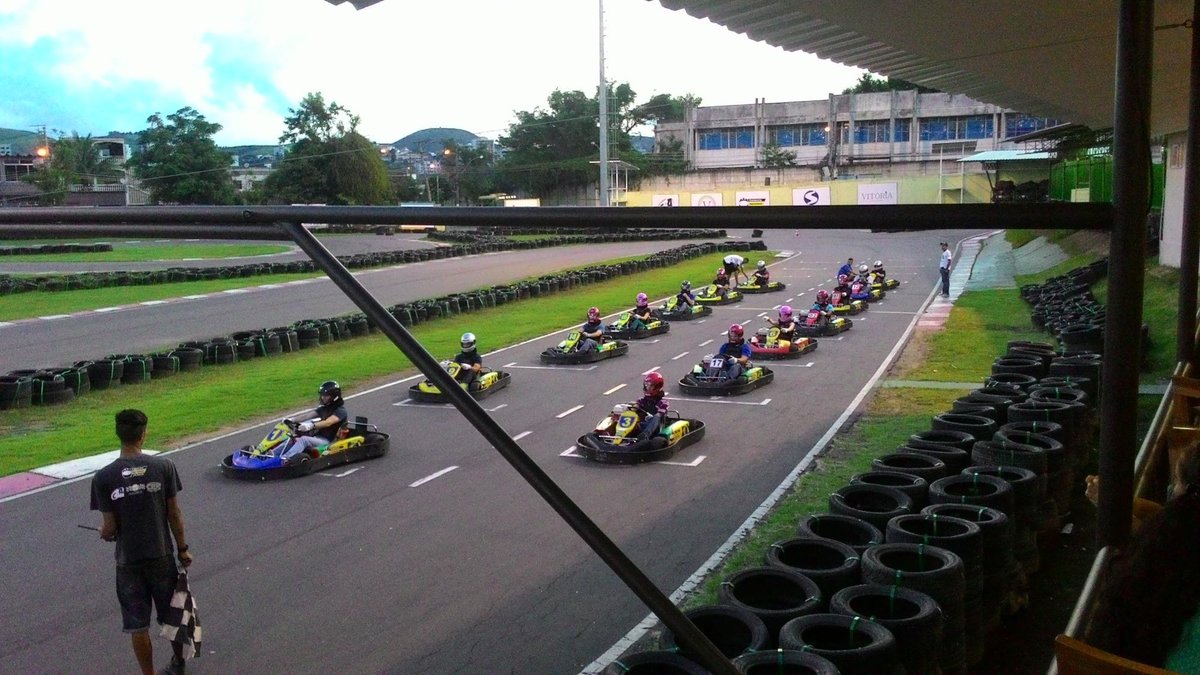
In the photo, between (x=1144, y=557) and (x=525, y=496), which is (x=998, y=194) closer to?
(x=525, y=496)

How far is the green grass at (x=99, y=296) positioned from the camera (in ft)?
87.8

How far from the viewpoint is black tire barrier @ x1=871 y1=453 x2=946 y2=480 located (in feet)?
25.7

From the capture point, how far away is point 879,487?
7348mm

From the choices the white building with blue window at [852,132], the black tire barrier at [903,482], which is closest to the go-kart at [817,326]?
the black tire barrier at [903,482]

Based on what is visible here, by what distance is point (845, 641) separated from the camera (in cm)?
489

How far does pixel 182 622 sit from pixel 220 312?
2266cm

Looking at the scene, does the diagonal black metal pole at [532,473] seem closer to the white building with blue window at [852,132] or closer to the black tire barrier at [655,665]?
the black tire barrier at [655,665]

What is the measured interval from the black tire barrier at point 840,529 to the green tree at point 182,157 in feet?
35.6

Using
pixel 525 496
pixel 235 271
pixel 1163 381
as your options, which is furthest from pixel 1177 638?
pixel 235 271

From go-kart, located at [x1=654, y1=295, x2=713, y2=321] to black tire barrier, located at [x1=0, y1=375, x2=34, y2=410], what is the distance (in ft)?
48.5

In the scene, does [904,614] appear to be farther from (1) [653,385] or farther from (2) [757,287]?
(2) [757,287]

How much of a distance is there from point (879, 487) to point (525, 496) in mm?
4247

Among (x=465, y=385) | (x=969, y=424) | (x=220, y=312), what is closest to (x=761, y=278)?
(x=220, y=312)

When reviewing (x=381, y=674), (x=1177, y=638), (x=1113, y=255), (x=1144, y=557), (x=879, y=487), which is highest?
(x=1113, y=255)
